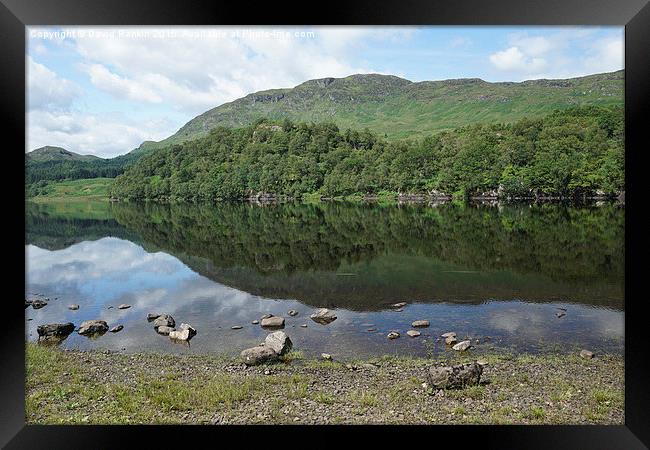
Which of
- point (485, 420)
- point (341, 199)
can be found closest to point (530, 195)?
point (341, 199)

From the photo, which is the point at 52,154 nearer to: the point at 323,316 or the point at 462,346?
the point at 323,316

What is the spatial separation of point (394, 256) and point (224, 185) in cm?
4069

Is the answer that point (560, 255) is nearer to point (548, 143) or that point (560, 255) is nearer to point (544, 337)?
point (544, 337)

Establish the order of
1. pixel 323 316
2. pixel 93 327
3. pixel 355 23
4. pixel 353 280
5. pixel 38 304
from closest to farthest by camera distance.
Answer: pixel 355 23
pixel 93 327
pixel 323 316
pixel 38 304
pixel 353 280

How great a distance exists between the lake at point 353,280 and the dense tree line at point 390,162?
26.7ft

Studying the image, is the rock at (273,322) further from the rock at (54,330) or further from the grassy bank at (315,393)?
the rock at (54,330)

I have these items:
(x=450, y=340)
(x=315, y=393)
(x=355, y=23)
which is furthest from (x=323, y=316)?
(x=355, y=23)

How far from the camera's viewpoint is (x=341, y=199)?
5556 centimetres

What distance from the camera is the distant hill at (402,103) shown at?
263 ft

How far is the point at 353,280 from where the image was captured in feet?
56.2

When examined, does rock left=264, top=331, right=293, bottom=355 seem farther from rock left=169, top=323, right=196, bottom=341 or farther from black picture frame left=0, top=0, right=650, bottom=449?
black picture frame left=0, top=0, right=650, bottom=449

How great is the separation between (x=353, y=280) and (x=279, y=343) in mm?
8647

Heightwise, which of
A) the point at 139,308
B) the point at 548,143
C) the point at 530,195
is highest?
the point at 548,143

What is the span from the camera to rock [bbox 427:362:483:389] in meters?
6.41
